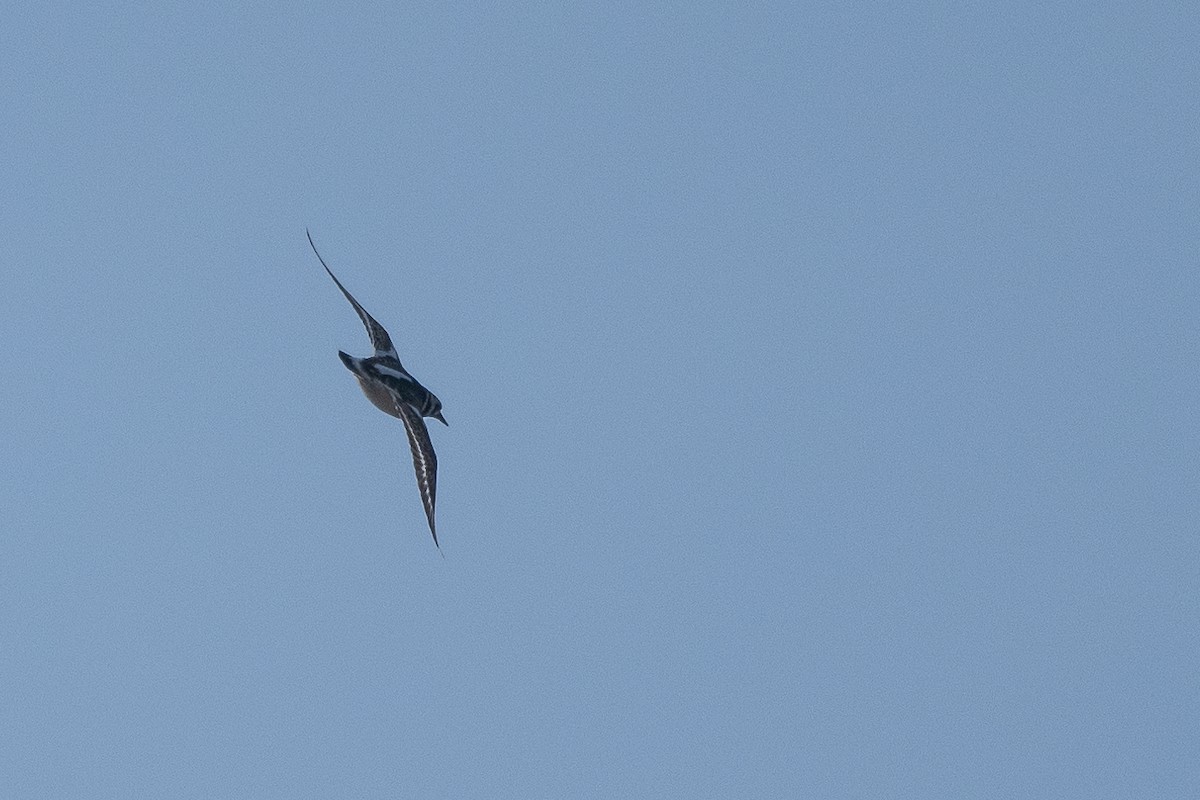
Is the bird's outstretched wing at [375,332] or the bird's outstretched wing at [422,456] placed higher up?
the bird's outstretched wing at [375,332]

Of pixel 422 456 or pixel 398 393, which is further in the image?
pixel 398 393

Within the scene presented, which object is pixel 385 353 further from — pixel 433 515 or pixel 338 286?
pixel 433 515

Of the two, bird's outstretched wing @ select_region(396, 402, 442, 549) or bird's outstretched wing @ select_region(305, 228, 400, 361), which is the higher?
bird's outstretched wing @ select_region(305, 228, 400, 361)

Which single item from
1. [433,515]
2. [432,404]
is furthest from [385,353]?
[433,515]

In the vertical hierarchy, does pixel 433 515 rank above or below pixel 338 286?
below

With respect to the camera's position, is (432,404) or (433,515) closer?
(433,515)

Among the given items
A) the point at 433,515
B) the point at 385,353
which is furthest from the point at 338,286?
the point at 433,515
